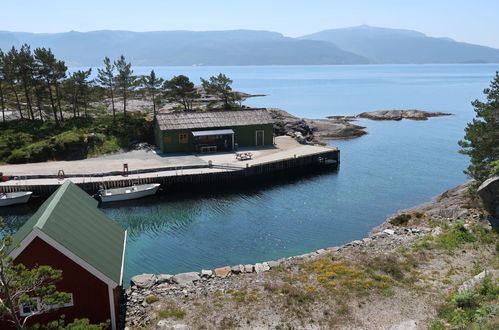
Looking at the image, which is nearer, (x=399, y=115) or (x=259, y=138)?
(x=259, y=138)

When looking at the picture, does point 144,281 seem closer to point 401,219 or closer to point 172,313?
point 172,313

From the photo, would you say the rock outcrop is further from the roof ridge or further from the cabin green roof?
the roof ridge

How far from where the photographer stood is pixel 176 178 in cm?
4231

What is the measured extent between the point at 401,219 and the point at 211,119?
97.1 ft

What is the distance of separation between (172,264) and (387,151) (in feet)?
157

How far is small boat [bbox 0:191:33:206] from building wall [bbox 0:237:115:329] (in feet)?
81.5

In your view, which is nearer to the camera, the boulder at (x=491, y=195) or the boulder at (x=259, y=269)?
the boulder at (x=259, y=269)

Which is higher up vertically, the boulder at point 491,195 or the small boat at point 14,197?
the boulder at point 491,195

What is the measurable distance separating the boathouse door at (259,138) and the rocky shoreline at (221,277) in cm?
2942

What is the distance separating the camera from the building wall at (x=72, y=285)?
15.2m

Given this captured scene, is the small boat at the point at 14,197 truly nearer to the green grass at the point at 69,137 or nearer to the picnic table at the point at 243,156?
the green grass at the point at 69,137

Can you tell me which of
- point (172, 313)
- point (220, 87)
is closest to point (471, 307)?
point (172, 313)

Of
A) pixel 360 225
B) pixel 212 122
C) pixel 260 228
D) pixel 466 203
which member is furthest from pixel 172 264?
pixel 212 122

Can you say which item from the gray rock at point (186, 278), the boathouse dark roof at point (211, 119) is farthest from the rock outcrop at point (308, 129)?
the gray rock at point (186, 278)
